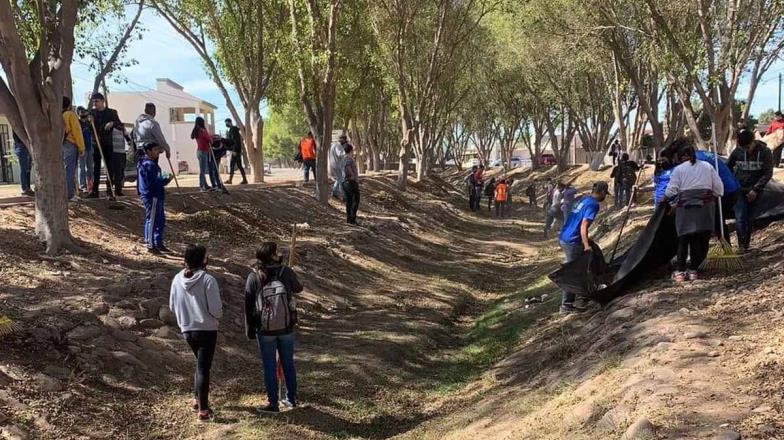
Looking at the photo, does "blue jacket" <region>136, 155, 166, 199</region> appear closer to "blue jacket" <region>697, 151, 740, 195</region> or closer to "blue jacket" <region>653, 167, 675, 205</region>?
"blue jacket" <region>653, 167, 675, 205</region>

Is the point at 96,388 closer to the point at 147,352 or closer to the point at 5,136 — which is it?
the point at 147,352

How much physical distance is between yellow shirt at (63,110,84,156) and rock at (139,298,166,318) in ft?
13.4

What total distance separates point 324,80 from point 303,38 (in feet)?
3.74

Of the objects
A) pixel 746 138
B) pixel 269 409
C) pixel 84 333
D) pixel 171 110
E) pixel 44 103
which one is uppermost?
pixel 171 110

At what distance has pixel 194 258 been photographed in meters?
5.52

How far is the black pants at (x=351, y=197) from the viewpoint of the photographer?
14.2 metres

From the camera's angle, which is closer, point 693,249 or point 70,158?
point 693,249

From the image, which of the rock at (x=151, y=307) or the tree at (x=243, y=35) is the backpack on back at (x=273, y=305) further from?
the tree at (x=243, y=35)

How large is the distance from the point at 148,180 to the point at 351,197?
21.0 ft

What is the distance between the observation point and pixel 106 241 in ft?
30.4

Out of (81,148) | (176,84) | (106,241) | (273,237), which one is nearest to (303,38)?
(273,237)

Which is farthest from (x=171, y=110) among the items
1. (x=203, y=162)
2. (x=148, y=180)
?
(x=148, y=180)

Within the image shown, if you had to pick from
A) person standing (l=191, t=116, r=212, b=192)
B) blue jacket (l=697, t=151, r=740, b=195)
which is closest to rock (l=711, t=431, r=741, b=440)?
blue jacket (l=697, t=151, r=740, b=195)

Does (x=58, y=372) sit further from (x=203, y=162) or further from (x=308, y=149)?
(x=308, y=149)
